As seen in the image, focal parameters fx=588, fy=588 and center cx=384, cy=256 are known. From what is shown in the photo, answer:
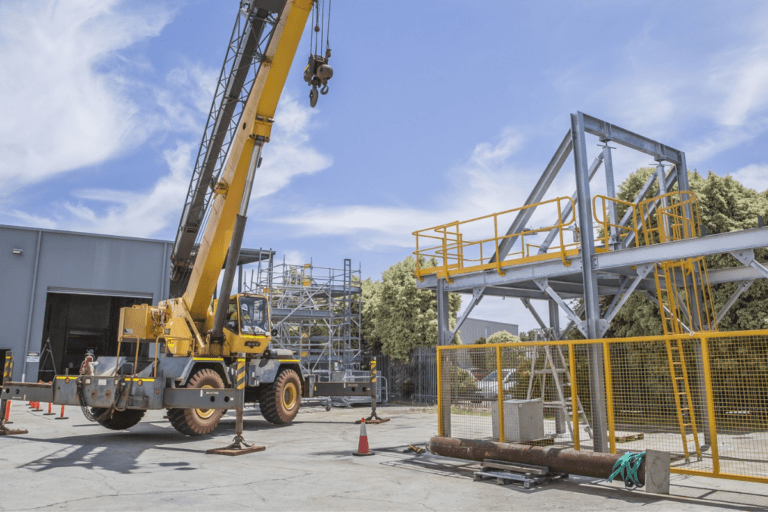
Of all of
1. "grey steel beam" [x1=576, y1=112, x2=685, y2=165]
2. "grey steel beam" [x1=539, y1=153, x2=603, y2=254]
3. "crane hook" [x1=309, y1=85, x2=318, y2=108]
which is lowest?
"grey steel beam" [x1=539, y1=153, x2=603, y2=254]

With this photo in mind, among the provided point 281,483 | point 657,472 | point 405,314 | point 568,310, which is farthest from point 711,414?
point 405,314

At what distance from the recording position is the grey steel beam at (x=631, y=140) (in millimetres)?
11969

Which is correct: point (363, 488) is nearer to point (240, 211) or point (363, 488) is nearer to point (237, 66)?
point (240, 211)

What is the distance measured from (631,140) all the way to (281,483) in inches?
390

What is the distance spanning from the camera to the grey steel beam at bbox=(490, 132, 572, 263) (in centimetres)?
1242

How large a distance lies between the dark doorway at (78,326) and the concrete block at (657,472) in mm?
32839

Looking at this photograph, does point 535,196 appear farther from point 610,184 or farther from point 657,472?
point 657,472

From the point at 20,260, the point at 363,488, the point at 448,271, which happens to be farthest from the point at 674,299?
the point at 20,260

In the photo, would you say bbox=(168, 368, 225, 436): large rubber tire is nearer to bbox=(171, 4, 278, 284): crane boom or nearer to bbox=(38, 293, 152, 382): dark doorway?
bbox=(171, 4, 278, 284): crane boom

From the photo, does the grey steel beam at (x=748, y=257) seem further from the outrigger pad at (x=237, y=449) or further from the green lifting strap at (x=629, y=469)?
the outrigger pad at (x=237, y=449)

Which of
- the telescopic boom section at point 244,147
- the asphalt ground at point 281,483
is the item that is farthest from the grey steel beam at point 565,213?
the telescopic boom section at point 244,147

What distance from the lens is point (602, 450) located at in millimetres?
9375

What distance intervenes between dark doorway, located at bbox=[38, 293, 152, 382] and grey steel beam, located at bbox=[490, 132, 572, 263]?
28328mm

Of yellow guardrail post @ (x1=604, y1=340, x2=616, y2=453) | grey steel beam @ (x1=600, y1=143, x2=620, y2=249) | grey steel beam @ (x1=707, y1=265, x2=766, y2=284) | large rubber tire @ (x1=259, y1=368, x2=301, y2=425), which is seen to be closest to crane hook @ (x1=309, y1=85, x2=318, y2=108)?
grey steel beam @ (x1=600, y1=143, x2=620, y2=249)
